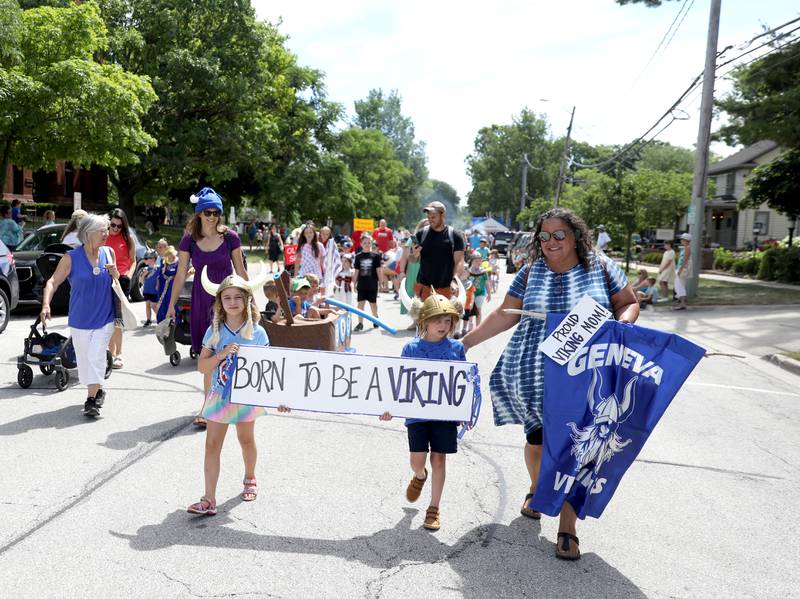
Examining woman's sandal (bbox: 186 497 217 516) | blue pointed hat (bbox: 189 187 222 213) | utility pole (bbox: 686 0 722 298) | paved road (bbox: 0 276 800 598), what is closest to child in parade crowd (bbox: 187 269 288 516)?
woman's sandal (bbox: 186 497 217 516)

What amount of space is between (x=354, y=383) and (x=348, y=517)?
2.64ft

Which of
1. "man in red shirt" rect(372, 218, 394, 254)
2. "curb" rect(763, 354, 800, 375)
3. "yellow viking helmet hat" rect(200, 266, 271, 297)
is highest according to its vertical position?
"man in red shirt" rect(372, 218, 394, 254)

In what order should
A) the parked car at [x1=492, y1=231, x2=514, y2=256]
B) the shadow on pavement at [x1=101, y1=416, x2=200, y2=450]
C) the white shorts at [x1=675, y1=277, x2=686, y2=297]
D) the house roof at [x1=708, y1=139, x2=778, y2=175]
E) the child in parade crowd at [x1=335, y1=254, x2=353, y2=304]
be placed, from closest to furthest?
the shadow on pavement at [x1=101, y1=416, x2=200, y2=450], the child in parade crowd at [x1=335, y1=254, x2=353, y2=304], the white shorts at [x1=675, y1=277, x2=686, y2=297], the house roof at [x1=708, y1=139, x2=778, y2=175], the parked car at [x1=492, y1=231, x2=514, y2=256]

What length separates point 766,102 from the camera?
2092cm

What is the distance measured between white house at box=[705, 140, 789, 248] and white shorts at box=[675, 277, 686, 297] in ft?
106

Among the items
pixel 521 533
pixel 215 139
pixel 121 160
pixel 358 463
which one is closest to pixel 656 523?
pixel 521 533

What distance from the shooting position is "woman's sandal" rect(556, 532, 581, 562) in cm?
401

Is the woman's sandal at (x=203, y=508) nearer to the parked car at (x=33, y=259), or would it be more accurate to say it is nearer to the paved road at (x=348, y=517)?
the paved road at (x=348, y=517)

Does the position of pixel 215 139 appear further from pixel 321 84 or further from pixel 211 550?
pixel 211 550

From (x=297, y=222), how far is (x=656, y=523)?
45341 millimetres

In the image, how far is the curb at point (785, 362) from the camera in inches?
437

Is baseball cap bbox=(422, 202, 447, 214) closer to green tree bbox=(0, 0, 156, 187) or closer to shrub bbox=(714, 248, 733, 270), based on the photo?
green tree bbox=(0, 0, 156, 187)

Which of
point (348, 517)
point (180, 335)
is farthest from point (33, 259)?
point (348, 517)

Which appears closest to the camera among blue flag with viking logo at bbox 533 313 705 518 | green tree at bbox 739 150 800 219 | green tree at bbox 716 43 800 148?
blue flag with viking logo at bbox 533 313 705 518
